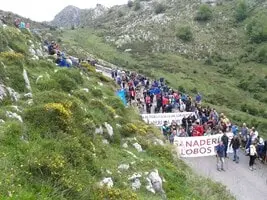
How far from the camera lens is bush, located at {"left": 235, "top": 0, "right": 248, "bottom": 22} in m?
122

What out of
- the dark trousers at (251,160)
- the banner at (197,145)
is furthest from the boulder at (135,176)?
the banner at (197,145)

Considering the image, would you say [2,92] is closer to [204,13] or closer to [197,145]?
[197,145]

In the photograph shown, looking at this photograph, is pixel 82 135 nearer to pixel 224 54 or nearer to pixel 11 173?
pixel 11 173

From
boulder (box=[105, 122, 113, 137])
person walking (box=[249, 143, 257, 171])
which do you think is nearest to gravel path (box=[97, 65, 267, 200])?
person walking (box=[249, 143, 257, 171])

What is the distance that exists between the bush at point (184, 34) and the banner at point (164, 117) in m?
76.5

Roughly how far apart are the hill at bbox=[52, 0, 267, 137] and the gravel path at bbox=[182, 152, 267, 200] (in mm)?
31433

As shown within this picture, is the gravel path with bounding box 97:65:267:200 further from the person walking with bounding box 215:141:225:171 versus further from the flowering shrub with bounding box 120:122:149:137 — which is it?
the flowering shrub with bounding box 120:122:149:137

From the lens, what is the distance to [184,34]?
110 meters

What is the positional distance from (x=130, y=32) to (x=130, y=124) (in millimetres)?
96055

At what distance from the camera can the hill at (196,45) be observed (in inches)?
2985

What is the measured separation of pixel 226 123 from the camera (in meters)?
31.7

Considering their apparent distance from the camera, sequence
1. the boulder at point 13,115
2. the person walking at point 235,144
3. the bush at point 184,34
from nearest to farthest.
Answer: the boulder at point 13,115, the person walking at point 235,144, the bush at point 184,34

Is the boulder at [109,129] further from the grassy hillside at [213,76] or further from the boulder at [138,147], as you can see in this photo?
the grassy hillside at [213,76]

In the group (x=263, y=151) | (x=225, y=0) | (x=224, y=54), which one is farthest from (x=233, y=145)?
(x=225, y=0)
